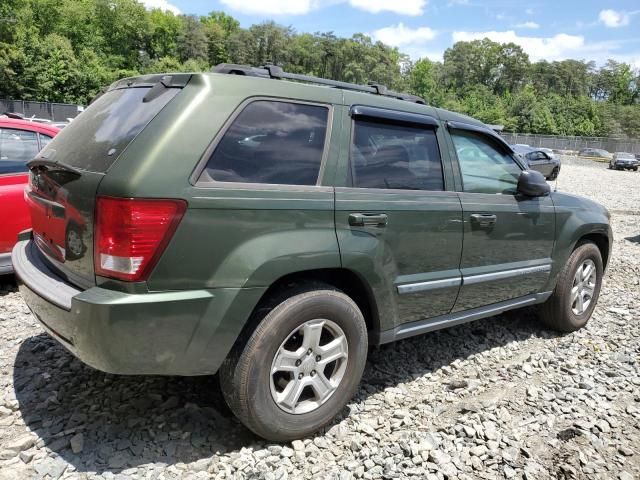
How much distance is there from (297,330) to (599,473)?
1.76 m

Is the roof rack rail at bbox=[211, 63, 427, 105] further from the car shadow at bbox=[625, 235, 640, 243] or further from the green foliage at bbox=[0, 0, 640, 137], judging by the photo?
the green foliage at bbox=[0, 0, 640, 137]

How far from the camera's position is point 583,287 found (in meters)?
4.71

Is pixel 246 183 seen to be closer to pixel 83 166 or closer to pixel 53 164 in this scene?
pixel 83 166

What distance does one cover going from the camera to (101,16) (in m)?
83.6

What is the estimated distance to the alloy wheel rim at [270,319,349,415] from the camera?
268cm

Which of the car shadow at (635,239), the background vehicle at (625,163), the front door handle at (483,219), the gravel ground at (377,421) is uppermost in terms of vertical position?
the front door handle at (483,219)

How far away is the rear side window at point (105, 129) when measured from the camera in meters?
2.44

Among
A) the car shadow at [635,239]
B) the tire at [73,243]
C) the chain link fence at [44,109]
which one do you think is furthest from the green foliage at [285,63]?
the tire at [73,243]

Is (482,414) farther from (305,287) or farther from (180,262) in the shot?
(180,262)

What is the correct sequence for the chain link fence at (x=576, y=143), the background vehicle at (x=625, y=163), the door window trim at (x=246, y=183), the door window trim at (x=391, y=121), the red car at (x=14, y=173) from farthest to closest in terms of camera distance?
1. the chain link fence at (x=576, y=143)
2. the background vehicle at (x=625, y=163)
3. the red car at (x=14, y=173)
4. the door window trim at (x=391, y=121)
5. the door window trim at (x=246, y=183)

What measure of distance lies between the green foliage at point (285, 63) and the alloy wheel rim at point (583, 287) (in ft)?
185

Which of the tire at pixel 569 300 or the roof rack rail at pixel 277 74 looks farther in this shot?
the tire at pixel 569 300

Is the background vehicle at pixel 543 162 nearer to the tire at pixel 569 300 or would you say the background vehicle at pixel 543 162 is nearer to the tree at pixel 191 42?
the tire at pixel 569 300

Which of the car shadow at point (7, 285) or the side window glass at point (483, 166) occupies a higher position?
the side window glass at point (483, 166)
